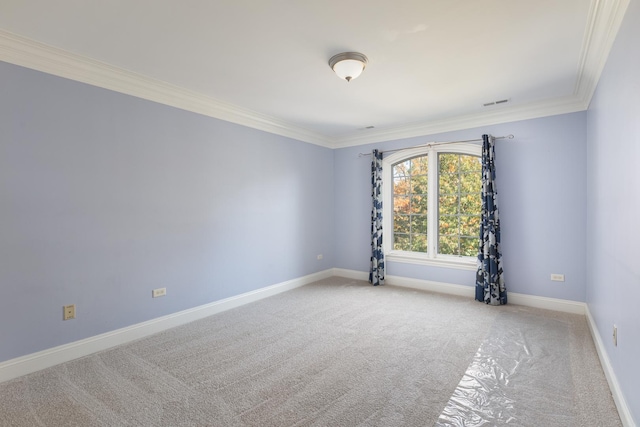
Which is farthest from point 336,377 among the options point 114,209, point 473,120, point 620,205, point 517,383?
point 473,120

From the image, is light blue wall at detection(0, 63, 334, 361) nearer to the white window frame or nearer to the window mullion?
the white window frame

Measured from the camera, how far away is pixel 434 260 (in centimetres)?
496

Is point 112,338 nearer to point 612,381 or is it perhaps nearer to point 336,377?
point 336,377

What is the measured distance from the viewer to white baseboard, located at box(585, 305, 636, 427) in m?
1.87

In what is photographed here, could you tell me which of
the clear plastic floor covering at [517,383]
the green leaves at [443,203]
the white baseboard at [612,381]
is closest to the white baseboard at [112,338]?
the green leaves at [443,203]

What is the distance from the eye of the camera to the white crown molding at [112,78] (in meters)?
2.53

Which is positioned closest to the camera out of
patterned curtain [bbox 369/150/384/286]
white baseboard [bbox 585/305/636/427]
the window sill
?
white baseboard [bbox 585/305/636/427]

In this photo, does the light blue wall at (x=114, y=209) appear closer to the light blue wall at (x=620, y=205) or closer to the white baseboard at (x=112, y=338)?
the white baseboard at (x=112, y=338)

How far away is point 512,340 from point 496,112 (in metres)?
2.94

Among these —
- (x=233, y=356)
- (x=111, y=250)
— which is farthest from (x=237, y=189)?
(x=233, y=356)


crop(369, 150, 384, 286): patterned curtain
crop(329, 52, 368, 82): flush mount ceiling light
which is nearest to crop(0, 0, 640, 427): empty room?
crop(329, 52, 368, 82): flush mount ceiling light

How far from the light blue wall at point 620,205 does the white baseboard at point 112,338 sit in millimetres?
3803

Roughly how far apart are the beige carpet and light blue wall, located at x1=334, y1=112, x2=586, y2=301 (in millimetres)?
595

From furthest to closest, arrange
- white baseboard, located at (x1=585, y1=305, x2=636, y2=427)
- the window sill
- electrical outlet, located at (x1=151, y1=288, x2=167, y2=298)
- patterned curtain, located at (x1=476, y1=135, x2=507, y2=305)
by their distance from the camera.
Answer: the window sill
patterned curtain, located at (x1=476, y1=135, x2=507, y2=305)
electrical outlet, located at (x1=151, y1=288, x2=167, y2=298)
white baseboard, located at (x1=585, y1=305, x2=636, y2=427)
